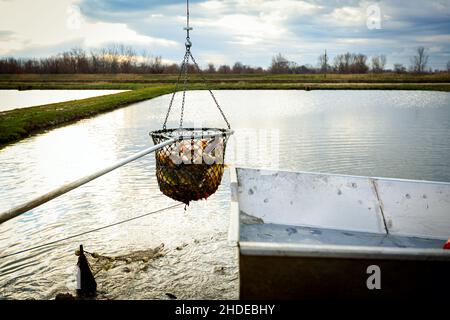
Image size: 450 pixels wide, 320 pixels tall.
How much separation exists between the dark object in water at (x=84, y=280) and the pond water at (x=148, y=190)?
158 mm

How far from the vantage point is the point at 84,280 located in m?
4.77

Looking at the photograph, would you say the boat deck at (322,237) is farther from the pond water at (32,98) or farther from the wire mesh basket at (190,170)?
the pond water at (32,98)

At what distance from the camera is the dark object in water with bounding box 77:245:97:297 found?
4.70m

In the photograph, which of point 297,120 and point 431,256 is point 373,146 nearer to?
point 297,120

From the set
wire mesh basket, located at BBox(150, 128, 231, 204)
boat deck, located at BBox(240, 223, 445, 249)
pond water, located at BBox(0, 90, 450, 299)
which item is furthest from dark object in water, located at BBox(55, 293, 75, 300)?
boat deck, located at BBox(240, 223, 445, 249)

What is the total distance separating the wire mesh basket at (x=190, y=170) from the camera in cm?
552

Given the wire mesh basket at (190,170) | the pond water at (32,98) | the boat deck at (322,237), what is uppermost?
the pond water at (32,98)

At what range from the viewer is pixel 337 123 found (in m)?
20.8

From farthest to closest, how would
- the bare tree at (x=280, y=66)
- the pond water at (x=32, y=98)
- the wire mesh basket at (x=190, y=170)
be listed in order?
1. the bare tree at (x=280, y=66)
2. the pond water at (x=32, y=98)
3. the wire mesh basket at (x=190, y=170)

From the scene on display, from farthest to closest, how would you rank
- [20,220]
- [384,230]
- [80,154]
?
[80,154], [20,220], [384,230]

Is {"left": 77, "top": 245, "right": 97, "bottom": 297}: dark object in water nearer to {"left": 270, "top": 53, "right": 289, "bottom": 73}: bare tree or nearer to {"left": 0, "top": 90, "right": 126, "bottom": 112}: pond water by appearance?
{"left": 0, "top": 90, "right": 126, "bottom": 112}: pond water

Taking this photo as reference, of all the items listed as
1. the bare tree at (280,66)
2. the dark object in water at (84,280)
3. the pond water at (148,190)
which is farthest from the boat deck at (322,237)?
the bare tree at (280,66)

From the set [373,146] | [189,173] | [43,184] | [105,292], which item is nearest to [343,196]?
[189,173]
